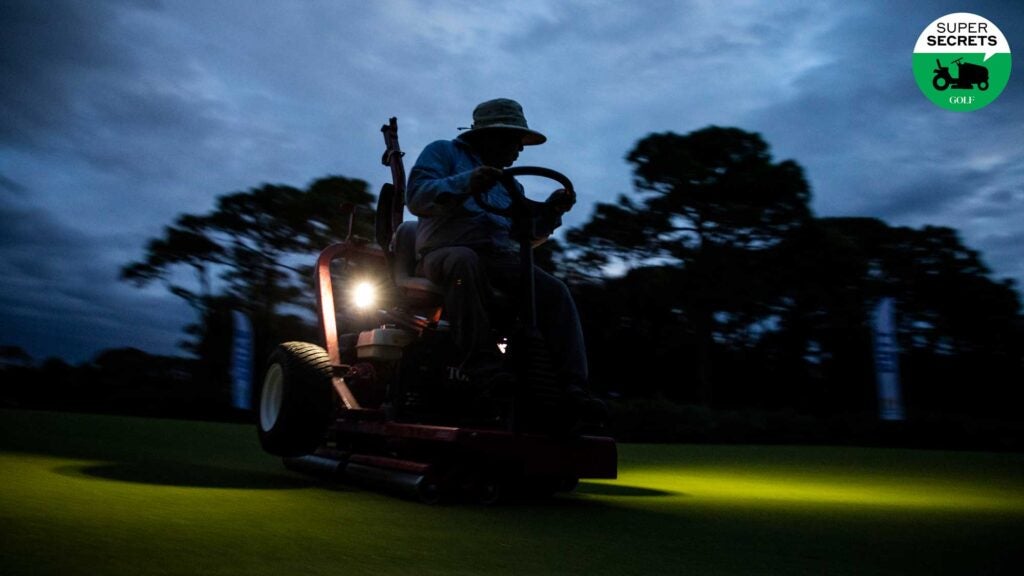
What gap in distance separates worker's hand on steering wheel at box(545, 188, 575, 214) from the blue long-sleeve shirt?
0.05 metres

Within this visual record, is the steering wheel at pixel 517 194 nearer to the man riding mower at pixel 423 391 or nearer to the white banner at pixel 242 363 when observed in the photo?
the man riding mower at pixel 423 391

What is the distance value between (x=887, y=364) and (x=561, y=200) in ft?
39.0

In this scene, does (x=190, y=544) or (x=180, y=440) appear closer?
(x=190, y=544)

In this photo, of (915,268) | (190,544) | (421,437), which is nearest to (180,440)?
(421,437)

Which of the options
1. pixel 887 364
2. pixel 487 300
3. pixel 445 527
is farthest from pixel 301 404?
pixel 887 364

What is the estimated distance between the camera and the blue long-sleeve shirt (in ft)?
10.9

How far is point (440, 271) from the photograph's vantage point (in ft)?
10.6

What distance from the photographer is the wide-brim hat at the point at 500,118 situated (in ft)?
11.5

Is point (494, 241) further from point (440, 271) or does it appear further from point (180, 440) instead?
point (180, 440)

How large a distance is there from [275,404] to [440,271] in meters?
1.20

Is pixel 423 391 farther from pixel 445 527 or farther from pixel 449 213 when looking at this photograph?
pixel 445 527

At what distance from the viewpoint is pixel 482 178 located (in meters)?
3.03

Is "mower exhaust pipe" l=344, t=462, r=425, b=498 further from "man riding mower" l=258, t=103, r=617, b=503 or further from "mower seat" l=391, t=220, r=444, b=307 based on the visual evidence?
"mower seat" l=391, t=220, r=444, b=307

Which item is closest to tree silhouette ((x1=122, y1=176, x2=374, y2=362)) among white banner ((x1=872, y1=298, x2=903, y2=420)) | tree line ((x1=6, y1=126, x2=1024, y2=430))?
tree line ((x1=6, y1=126, x2=1024, y2=430))
